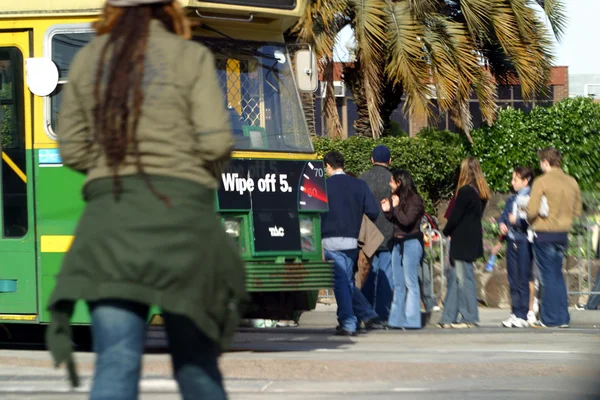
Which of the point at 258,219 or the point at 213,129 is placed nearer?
the point at 213,129

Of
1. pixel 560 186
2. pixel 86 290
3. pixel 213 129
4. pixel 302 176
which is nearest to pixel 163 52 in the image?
pixel 213 129

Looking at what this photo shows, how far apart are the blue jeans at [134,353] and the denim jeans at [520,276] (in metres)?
9.11

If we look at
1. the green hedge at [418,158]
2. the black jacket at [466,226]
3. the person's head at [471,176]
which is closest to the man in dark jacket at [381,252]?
the black jacket at [466,226]

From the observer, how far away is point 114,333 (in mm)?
3855

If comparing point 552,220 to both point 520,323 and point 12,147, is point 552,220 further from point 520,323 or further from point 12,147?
point 12,147

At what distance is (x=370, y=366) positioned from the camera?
28.9 feet

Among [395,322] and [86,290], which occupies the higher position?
[86,290]

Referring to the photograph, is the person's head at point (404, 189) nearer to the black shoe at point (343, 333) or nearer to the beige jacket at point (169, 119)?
the black shoe at point (343, 333)

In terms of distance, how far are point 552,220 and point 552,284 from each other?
653mm

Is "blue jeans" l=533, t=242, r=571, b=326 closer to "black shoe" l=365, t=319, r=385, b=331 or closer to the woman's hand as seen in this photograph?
the woman's hand

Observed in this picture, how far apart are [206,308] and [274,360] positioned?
5.28 metres

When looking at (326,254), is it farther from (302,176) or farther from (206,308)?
(206,308)

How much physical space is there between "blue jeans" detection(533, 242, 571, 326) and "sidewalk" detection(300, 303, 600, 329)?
517mm

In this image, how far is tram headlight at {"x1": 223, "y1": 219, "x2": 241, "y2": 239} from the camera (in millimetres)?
9727
